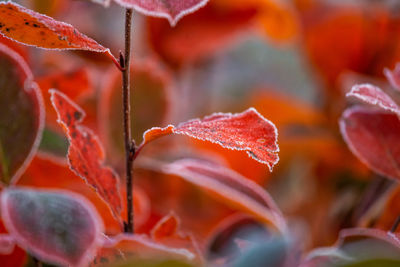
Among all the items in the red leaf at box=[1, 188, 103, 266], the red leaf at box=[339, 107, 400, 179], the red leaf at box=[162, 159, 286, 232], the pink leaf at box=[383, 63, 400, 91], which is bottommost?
the red leaf at box=[162, 159, 286, 232]

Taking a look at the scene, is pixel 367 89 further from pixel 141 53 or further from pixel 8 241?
pixel 141 53

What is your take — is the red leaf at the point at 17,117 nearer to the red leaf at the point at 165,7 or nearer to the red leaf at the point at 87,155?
the red leaf at the point at 87,155

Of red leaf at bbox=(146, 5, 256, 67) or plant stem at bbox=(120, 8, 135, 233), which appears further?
red leaf at bbox=(146, 5, 256, 67)

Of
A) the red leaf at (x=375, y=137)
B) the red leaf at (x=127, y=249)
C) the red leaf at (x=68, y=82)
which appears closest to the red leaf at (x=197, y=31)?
the red leaf at (x=68, y=82)

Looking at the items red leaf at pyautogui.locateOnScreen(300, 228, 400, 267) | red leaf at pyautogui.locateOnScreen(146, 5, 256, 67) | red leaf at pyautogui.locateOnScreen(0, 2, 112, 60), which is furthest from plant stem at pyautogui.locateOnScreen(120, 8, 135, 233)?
red leaf at pyautogui.locateOnScreen(146, 5, 256, 67)

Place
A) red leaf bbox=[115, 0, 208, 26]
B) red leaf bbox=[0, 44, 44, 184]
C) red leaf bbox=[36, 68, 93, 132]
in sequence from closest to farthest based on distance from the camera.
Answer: red leaf bbox=[115, 0, 208, 26], red leaf bbox=[0, 44, 44, 184], red leaf bbox=[36, 68, 93, 132]

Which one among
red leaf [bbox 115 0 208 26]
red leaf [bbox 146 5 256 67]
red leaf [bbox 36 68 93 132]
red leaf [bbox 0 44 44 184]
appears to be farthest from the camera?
red leaf [bbox 146 5 256 67]

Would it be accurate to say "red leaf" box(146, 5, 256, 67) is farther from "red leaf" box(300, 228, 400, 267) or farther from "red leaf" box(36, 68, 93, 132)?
"red leaf" box(300, 228, 400, 267)
